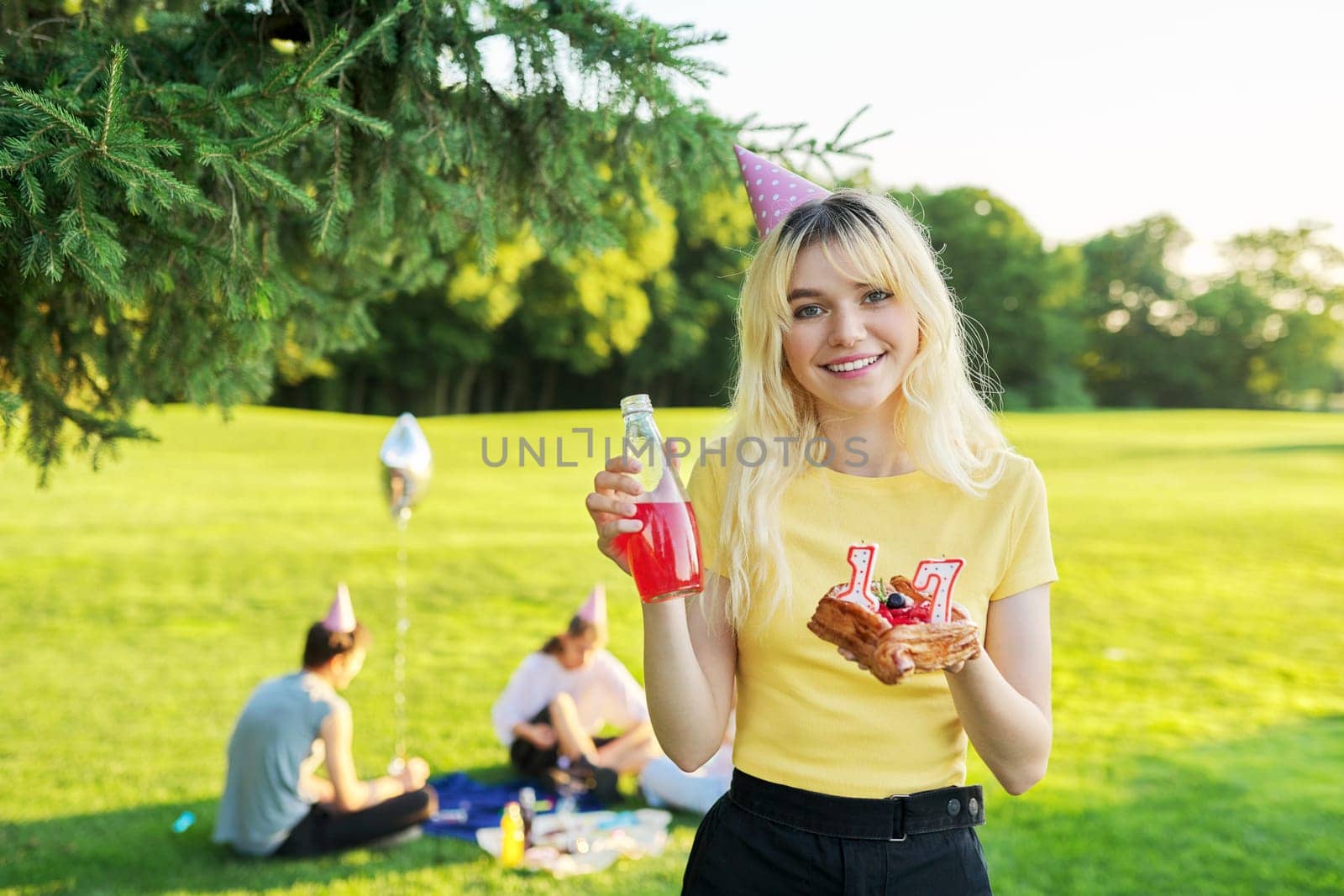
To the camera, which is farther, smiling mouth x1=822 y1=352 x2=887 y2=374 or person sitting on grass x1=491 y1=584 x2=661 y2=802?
person sitting on grass x1=491 y1=584 x2=661 y2=802

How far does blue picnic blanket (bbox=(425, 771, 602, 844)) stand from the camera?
5.75 m

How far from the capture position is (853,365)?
6.66 feet

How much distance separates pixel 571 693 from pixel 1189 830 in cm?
343

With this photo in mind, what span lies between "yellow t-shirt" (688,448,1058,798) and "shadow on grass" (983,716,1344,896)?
3671mm

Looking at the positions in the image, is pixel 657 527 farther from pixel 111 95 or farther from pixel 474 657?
pixel 474 657

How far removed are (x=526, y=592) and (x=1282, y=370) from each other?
59187mm

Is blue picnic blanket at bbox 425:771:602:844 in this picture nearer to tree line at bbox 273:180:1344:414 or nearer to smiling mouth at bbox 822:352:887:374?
smiling mouth at bbox 822:352:887:374

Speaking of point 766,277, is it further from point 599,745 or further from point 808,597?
point 599,745

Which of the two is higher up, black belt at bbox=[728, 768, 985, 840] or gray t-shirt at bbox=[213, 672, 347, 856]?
black belt at bbox=[728, 768, 985, 840]

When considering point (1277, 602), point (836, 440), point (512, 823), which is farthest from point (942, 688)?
point (1277, 602)

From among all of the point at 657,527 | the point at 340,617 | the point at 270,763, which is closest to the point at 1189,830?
the point at 340,617

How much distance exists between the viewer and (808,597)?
2.00 meters

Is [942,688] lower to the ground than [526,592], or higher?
higher

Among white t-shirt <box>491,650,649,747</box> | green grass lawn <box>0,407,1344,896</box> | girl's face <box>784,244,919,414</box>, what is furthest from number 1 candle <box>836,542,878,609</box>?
white t-shirt <box>491,650,649,747</box>
